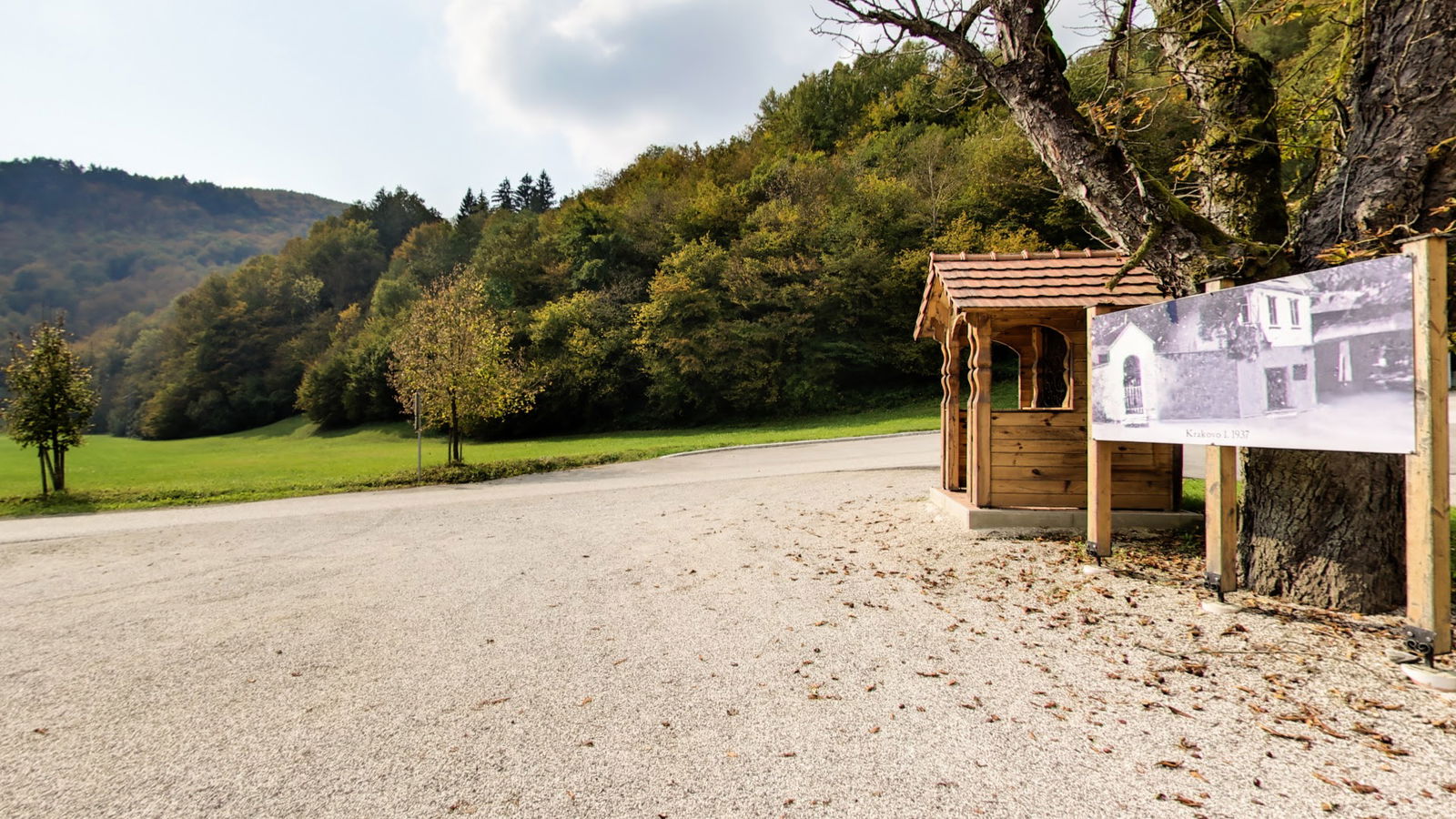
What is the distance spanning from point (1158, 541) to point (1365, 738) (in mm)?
4462

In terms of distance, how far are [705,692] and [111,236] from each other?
189168 mm

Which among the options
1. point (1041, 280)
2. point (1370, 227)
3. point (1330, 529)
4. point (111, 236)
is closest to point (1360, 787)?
point (1330, 529)

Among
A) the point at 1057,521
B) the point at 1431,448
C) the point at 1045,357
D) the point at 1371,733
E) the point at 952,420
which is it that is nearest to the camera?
the point at 1371,733

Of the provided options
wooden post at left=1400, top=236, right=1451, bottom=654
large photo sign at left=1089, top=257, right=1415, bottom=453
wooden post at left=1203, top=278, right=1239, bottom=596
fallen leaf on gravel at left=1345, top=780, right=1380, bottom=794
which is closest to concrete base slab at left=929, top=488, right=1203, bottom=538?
large photo sign at left=1089, top=257, right=1415, bottom=453

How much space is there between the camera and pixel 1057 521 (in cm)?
805

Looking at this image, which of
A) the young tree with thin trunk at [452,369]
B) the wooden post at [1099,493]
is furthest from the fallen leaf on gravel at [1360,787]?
the young tree with thin trunk at [452,369]

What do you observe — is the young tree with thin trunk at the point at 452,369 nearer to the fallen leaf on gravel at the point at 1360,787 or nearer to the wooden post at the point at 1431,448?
the wooden post at the point at 1431,448

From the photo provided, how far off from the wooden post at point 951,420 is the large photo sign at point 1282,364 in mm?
3658

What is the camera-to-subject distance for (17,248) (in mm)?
127625

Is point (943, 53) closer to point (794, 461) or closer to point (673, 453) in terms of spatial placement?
point (794, 461)

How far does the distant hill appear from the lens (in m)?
113

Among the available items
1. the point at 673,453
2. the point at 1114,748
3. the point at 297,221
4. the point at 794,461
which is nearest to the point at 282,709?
the point at 1114,748

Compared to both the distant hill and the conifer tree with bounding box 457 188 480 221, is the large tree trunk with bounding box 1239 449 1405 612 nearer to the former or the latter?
the conifer tree with bounding box 457 188 480 221

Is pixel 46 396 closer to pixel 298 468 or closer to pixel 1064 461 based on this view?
pixel 298 468
